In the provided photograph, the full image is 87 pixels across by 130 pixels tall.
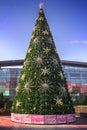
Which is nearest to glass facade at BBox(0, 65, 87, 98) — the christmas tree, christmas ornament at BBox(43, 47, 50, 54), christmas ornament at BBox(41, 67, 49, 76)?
the christmas tree

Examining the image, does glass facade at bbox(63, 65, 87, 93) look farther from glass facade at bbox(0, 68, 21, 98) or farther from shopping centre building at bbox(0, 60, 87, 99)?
glass facade at bbox(0, 68, 21, 98)

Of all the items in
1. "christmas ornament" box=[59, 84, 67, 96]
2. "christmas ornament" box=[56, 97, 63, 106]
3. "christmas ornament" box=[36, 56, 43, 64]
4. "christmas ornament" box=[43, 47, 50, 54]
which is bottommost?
"christmas ornament" box=[56, 97, 63, 106]

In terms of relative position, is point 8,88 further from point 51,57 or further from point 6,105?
point 51,57

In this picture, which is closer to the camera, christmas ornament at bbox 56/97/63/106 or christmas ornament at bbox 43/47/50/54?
christmas ornament at bbox 56/97/63/106

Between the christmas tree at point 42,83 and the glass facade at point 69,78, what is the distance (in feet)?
139

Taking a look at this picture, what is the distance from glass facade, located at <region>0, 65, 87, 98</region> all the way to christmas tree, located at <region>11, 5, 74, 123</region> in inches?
1662

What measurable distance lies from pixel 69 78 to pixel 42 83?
160 ft

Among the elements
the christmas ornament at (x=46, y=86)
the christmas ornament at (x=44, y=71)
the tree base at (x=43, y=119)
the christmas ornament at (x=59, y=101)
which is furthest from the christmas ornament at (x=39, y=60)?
the tree base at (x=43, y=119)

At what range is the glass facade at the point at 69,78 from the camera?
213 ft

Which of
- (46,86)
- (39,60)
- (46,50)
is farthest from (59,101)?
(46,50)

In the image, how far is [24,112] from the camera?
19.6 m

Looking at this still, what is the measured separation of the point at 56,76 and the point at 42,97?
216 cm

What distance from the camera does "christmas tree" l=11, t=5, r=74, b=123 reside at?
764 inches

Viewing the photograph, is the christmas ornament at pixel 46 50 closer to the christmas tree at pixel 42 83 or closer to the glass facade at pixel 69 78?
the christmas tree at pixel 42 83
